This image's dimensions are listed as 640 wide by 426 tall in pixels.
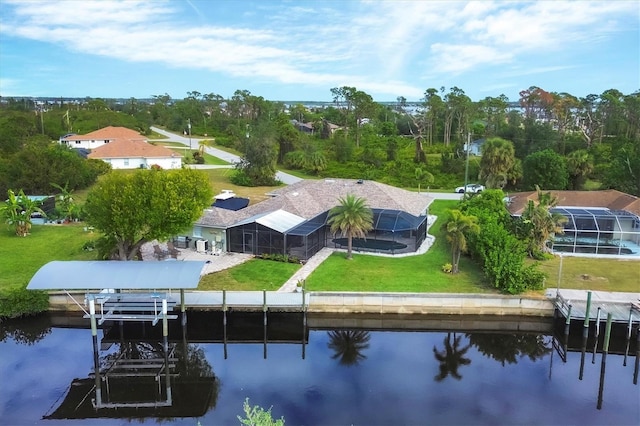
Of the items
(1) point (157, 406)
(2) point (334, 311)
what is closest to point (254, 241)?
(2) point (334, 311)

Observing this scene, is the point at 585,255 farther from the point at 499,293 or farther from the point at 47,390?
the point at 47,390

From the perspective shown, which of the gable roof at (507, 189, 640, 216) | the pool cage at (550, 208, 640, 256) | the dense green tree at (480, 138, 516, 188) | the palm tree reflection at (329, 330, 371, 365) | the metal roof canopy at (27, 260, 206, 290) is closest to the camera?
the metal roof canopy at (27, 260, 206, 290)

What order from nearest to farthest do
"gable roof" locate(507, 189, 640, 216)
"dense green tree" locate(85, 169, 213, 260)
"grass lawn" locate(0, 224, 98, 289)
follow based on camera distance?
"dense green tree" locate(85, 169, 213, 260), "grass lawn" locate(0, 224, 98, 289), "gable roof" locate(507, 189, 640, 216)

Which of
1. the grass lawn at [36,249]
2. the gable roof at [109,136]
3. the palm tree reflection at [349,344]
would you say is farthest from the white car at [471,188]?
the gable roof at [109,136]

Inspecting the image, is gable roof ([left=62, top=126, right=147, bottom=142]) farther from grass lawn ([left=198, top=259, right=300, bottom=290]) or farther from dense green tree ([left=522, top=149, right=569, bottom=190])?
dense green tree ([left=522, top=149, right=569, bottom=190])

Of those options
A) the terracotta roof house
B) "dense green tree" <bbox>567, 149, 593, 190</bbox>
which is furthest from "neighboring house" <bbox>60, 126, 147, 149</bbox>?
"dense green tree" <bbox>567, 149, 593, 190</bbox>
